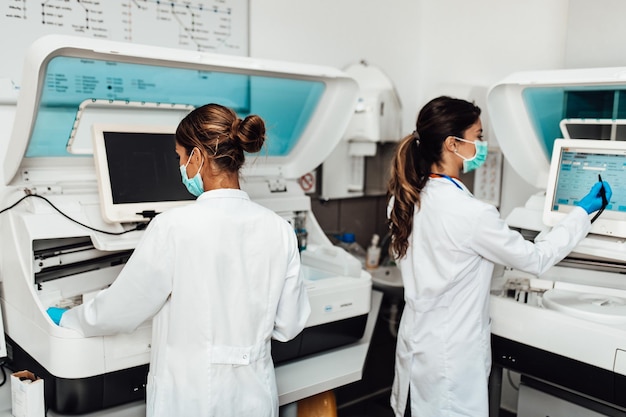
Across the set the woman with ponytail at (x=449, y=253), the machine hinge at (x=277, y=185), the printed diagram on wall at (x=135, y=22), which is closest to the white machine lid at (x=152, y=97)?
the machine hinge at (x=277, y=185)

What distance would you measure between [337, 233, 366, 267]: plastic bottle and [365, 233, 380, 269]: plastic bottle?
4 cm

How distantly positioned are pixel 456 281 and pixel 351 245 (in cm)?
113

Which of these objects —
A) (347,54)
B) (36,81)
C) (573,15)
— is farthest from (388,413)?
(36,81)

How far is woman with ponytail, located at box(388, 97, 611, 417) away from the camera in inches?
63.8

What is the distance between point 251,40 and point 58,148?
1050mm

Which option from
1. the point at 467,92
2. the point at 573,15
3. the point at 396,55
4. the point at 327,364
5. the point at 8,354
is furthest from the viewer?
the point at 396,55

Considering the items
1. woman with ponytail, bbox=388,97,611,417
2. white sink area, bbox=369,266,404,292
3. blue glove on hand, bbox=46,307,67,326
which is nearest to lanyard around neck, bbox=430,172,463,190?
woman with ponytail, bbox=388,97,611,417

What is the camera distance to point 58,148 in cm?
165

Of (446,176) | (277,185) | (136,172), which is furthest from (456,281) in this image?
(136,172)

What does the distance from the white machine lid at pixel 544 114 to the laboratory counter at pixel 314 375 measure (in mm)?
903

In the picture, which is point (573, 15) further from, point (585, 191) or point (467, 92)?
point (585, 191)

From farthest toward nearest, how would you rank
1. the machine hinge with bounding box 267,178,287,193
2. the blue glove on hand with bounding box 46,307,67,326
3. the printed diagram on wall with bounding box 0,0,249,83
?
the machine hinge with bounding box 267,178,287,193 < the printed diagram on wall with bounding box 0,0,249,83 < the blue glove on hand with bounding box 46,307,67,326

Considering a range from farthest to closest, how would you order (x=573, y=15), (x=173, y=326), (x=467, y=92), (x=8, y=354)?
(x=467, y=92) → (x=573, y=15) → (x=8, y=354) → (x=173, y=326)

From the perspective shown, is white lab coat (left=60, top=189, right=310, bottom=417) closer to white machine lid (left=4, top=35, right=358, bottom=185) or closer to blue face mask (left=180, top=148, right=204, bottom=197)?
blue face mask (left=180, top=148, right=204, bottom=197)
